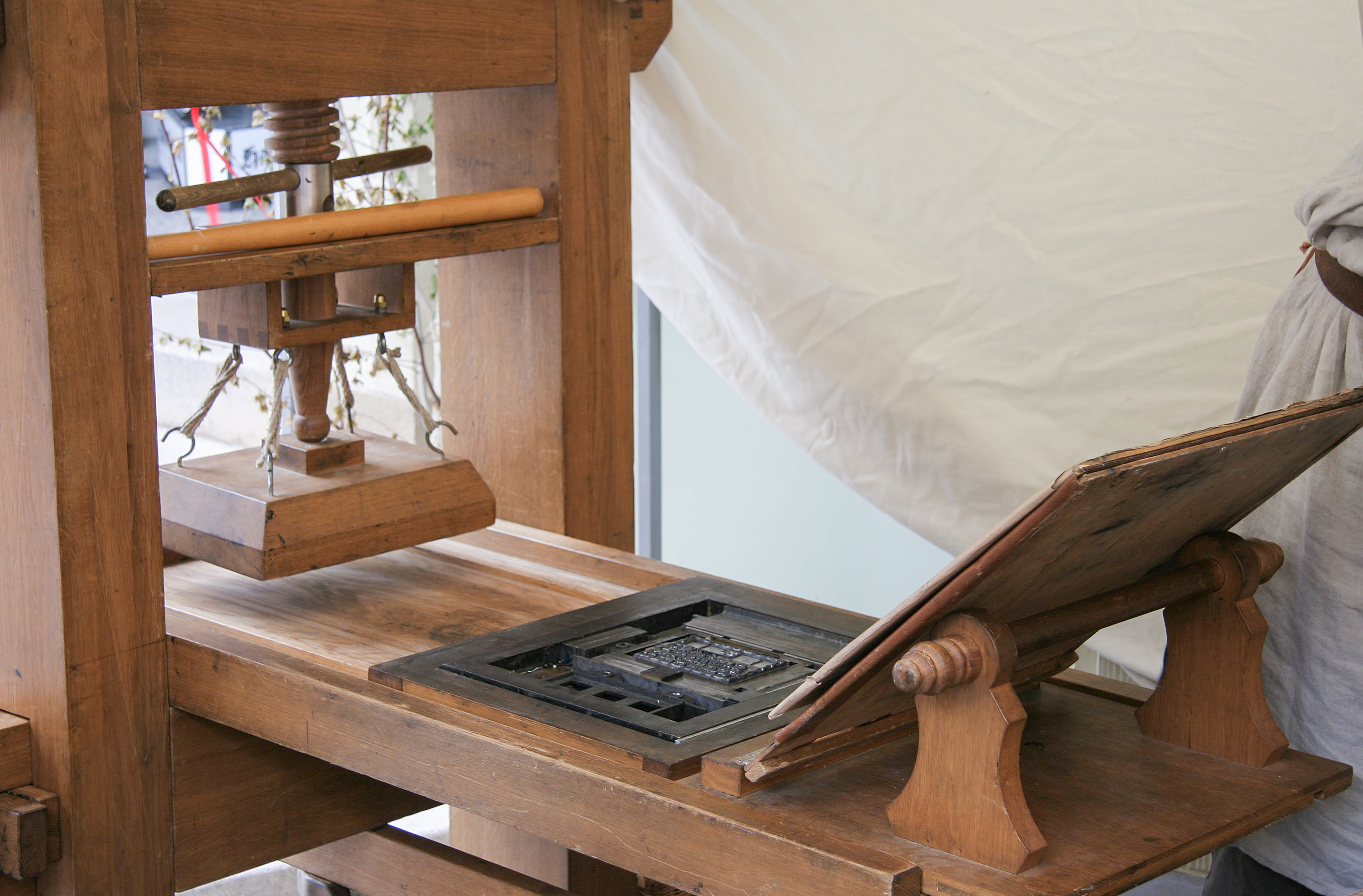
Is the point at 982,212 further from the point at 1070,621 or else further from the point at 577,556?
the point at 1070,621

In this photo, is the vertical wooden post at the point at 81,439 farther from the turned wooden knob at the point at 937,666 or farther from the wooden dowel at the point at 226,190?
the turned wooden knob at the point at 937,666

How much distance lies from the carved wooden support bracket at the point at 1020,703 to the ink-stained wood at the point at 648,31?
1.06 meters

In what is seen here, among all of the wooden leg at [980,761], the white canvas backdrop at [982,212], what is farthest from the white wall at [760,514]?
the wooden leg at [980,761]

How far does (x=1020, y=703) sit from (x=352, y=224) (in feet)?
2.91

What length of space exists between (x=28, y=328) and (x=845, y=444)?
1.17 meters

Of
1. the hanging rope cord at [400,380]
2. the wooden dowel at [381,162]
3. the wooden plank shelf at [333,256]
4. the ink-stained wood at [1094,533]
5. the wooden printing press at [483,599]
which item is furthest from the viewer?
the wooden dowel at [381,162]

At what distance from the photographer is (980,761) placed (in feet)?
3.45

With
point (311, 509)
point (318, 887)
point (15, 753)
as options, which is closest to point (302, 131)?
point (311, 509)

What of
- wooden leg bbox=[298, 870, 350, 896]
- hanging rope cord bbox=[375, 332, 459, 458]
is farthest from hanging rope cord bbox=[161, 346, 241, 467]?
wooden leg bbox=[298, 870, 350, 896]

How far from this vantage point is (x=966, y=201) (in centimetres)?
201

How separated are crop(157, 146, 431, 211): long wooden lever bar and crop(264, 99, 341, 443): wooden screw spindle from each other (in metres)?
0.02

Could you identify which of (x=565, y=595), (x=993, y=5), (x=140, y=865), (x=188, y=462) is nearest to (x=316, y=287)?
(x=188, y=462)

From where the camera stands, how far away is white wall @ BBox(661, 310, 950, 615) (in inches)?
110

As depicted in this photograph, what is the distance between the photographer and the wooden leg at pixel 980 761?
1.04m
